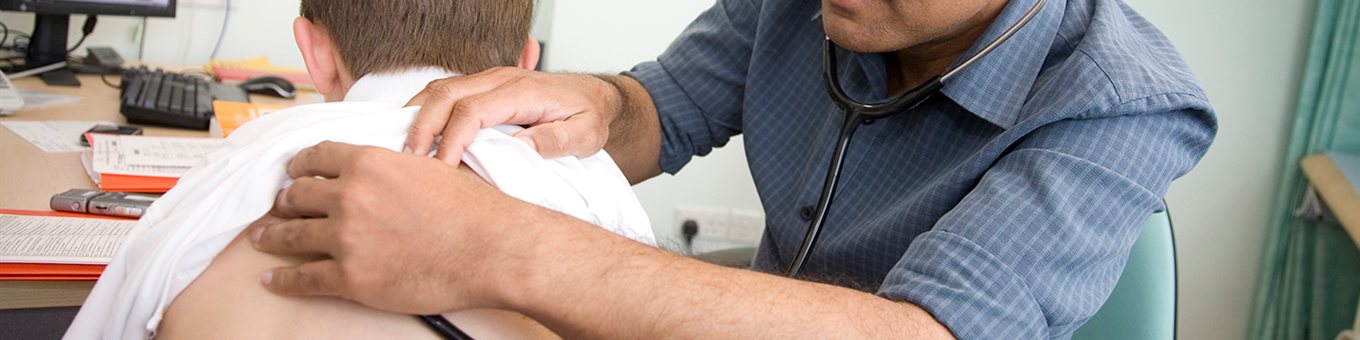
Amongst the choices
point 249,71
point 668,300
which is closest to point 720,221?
point 249,71

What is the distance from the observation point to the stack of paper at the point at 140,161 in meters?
1.38

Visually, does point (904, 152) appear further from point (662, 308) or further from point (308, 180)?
point (308, 180)

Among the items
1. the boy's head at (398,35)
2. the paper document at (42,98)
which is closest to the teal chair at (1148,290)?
the boy's head at (398,35)

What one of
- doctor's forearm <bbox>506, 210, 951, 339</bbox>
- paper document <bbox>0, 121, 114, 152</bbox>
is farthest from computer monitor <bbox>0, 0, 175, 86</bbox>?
doctor's forearm <bbox>506, 210, 951, 339</bbox>

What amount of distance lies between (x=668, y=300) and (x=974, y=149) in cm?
49

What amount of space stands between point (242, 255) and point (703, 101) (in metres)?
0.84

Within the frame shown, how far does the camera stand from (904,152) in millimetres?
1277

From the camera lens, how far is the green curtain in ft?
7.66

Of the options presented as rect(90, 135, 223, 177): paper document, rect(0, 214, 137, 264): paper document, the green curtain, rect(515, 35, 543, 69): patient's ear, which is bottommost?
the green curtain

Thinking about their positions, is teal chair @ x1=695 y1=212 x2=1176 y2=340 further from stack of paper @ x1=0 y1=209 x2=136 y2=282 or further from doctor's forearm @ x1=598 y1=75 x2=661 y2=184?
stack of paper @ x1=0 y1=209 x2=136 y2=282

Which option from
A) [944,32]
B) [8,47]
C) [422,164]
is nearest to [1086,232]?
[944,32]

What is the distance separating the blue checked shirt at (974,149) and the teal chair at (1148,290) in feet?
0.50

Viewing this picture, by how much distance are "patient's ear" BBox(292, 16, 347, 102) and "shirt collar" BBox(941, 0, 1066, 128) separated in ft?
1.95

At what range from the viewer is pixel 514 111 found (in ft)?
3.39
